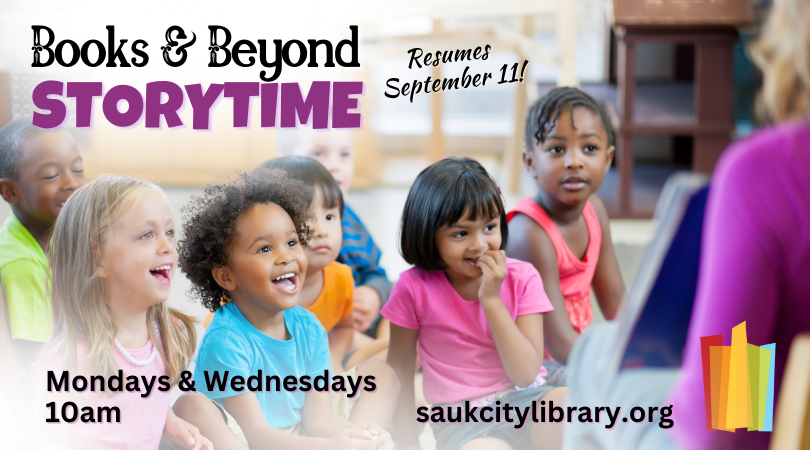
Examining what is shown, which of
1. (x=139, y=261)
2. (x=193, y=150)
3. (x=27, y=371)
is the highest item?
(x=193, y=150)

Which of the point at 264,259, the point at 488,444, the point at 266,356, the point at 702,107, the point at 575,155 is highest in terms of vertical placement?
the point at 702,107

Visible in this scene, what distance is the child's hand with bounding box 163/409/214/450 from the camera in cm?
69

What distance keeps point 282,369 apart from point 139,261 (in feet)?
0.59

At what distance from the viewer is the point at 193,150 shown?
0.67m

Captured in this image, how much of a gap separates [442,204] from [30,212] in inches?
16.6

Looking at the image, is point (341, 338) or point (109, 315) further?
point (341, 338)

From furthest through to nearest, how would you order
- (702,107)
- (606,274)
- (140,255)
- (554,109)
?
(702,107), (606,274), (554,109), (140,255)

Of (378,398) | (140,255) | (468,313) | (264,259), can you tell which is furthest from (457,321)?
(140,255)

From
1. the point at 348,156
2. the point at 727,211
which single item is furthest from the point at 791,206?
the point at 348,156

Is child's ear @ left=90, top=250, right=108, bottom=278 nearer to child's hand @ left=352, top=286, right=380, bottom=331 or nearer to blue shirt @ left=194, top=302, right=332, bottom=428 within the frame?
blue shirt @ left=194, top=302, right=332, bottom=428

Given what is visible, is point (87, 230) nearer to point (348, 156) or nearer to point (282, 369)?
point (282, 369)

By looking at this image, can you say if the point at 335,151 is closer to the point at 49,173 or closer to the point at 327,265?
the point at 327,265

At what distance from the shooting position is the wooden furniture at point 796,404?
0.40 metres

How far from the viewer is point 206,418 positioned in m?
0.70
